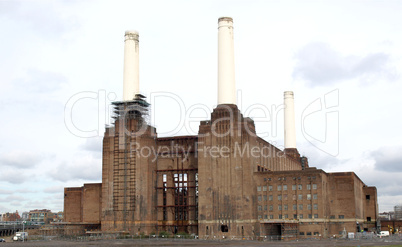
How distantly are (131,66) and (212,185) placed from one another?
3052 centimetres

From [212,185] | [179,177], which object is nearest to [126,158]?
[179,177]

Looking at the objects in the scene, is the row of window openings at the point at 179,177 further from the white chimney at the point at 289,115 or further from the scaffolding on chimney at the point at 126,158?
the white chimney at the point at 289,115

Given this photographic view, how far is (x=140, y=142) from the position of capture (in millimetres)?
99125

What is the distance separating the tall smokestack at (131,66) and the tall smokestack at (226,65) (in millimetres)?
18174

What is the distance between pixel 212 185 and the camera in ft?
304

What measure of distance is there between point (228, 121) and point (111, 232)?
100 ft

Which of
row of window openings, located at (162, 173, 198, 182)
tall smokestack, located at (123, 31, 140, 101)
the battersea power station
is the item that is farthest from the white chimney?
tall smokestack, located at (123, 31, 140, 101)

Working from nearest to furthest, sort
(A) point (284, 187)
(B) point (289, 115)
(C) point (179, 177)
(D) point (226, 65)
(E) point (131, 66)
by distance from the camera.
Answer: (A) point (284, 187) < (D) point (226, 65) < (C) point (179, 177) < (E) point (131, 66) < (B) point (289, 115)

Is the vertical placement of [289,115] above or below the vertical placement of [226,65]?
below

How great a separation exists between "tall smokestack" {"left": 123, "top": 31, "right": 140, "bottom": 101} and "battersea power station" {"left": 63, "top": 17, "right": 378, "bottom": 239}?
21cm

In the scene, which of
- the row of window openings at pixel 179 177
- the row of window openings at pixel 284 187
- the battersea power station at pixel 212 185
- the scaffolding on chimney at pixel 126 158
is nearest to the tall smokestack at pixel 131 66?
the battersea power station at pixel 212 185

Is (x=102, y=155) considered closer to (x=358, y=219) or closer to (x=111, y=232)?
(x=111, y=232)

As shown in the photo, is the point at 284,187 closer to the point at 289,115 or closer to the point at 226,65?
the point at 226,65

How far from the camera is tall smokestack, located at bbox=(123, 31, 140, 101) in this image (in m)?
103
